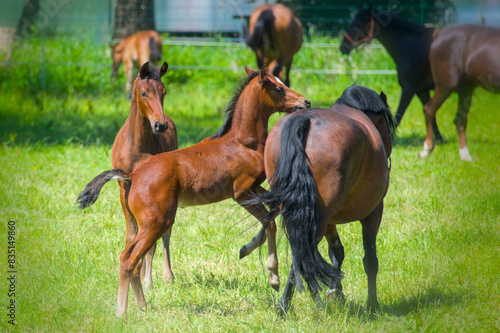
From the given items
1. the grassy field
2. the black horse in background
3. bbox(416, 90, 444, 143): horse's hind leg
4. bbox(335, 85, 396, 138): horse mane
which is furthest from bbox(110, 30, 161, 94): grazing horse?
bbox(335, 85, 396, 138): horse mane

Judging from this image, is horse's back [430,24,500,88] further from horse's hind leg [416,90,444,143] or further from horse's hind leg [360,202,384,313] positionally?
horse's hind leg [360,202,384,313]

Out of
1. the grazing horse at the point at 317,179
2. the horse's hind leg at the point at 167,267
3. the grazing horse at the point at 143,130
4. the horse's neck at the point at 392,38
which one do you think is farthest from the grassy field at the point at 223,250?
the horse's neck at the point at 392,38

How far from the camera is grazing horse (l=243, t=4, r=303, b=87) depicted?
992 centimetres

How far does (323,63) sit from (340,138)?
10.4 metres

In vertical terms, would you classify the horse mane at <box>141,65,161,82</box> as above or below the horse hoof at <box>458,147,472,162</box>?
above

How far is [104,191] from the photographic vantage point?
6203 millimetres

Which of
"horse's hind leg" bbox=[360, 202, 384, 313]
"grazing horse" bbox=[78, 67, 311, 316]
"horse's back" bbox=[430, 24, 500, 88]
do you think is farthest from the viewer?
"horse's back" bbox=[430, 24, 500, 88]

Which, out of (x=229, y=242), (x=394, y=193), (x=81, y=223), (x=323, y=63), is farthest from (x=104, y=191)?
(x=323, y=63)

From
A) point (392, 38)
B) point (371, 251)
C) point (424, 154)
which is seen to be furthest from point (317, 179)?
point (392, 38)

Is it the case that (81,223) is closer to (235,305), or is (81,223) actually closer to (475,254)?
(235,305)

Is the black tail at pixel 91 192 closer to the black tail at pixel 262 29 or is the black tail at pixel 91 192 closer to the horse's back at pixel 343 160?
the horse's back at pixel 343 160

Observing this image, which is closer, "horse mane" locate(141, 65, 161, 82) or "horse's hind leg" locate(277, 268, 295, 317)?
"horse's hind leg" locate(277, 268, 295, 317)

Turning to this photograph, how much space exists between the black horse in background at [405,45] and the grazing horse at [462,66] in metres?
0.24

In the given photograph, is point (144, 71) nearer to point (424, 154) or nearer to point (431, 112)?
point (424, 154)
